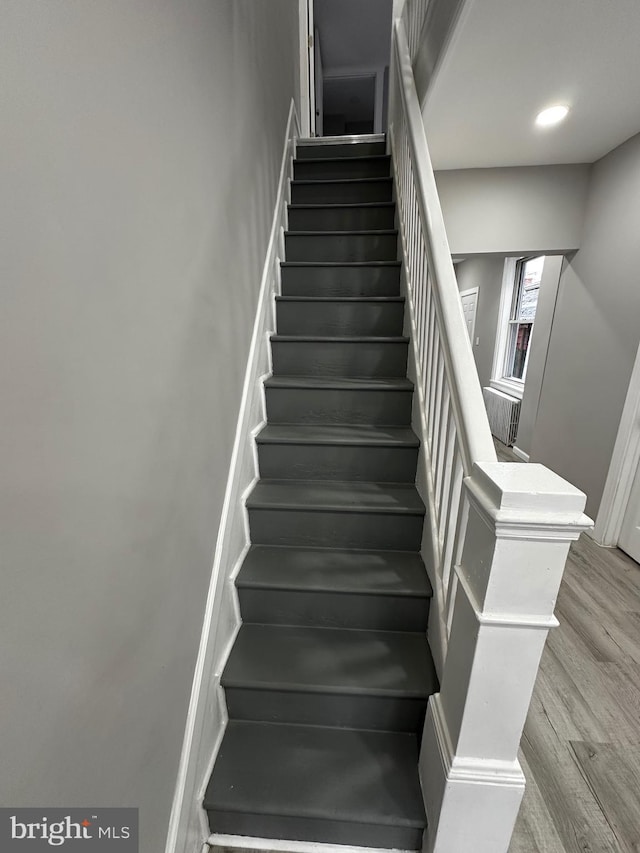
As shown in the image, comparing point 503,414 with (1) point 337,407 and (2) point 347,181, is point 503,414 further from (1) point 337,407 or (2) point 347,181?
(1) point 337,407

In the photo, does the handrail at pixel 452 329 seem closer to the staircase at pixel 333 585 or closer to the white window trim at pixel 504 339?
the staircase at pixel 333 585

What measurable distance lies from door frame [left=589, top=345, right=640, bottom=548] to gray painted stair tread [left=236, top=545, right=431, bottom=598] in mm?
1780

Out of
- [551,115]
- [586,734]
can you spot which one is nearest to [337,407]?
[586,734]

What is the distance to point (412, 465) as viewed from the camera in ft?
5.25

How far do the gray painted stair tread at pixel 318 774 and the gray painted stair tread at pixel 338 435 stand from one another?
100 centimetres

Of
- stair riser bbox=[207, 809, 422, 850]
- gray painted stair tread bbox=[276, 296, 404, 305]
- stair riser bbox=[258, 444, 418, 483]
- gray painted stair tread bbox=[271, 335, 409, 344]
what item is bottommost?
stair riser bbox=[207, 809, 422, 850]

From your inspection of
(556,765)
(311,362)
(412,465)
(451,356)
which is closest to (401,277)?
(311,362)

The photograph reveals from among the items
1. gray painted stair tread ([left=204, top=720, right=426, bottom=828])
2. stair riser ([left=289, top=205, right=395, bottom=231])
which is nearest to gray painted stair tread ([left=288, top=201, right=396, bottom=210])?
stair riser ([left=289, top=205, right=395, bottom=231])

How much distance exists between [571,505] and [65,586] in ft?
2.85

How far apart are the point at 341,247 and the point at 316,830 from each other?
2.54 metres

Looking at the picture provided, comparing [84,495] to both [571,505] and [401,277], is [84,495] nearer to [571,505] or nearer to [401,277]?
[571,505]

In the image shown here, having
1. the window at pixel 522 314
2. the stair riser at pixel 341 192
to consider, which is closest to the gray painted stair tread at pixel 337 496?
the stair riser at pixel 341 192

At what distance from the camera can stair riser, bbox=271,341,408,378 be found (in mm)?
1868

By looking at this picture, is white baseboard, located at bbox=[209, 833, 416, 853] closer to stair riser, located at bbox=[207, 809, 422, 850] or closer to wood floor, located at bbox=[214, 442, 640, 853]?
stair riser, located at bbox=[207, 809, 422, 850]
